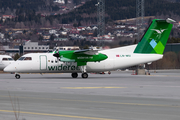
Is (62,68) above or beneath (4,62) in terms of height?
beneath

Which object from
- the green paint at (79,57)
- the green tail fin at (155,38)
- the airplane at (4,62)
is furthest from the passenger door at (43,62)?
the airplane at (4,62)

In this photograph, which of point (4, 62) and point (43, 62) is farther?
point (4, 62)

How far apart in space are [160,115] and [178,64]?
109 metres

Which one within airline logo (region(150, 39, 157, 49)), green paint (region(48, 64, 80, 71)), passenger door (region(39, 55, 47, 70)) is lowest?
green paint (region(48, 64, 80, 71))

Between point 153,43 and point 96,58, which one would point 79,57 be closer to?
point 96,58

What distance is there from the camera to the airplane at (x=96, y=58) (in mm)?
41062

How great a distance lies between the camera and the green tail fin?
43125 mm

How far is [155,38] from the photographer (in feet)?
143

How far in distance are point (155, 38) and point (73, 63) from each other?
36.3ft

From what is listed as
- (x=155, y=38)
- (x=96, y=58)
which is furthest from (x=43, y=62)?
(x=155, y=38)

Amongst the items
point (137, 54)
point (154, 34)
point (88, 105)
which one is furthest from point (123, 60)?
point (88, 105)

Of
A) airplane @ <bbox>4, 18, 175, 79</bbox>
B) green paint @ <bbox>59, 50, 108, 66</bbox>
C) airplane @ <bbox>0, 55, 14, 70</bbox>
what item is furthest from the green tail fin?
airplane @ <bbox>0, 55, 14, 70</bbox>

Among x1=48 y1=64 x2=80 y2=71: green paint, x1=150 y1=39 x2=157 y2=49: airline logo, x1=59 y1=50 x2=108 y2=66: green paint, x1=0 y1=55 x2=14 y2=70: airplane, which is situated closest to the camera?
x1=59 y1=50 x2=108 y2=66: green paint

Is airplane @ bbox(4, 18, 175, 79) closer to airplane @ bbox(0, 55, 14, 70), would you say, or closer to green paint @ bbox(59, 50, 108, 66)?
green paint @ bbox(59, 50, 108, 66)
